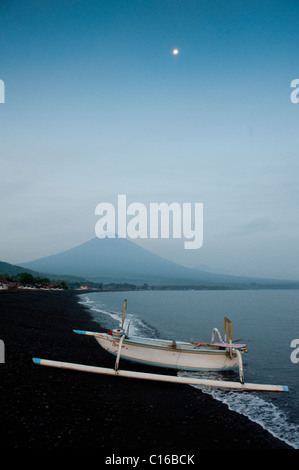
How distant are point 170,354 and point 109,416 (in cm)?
556

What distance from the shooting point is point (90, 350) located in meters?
16.2

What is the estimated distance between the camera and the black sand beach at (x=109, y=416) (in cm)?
677

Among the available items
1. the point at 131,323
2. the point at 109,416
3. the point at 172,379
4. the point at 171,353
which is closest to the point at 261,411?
the point at 172,379

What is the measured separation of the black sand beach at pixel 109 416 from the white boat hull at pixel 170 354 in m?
1.38

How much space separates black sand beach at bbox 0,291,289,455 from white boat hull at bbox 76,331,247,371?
1375 mm

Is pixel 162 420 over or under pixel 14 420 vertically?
under

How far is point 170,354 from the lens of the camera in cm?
1311

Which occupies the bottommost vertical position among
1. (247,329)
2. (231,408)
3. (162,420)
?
(247,329)

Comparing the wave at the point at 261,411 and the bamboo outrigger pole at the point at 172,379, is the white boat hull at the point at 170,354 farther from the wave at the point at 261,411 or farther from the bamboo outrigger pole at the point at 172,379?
the bamboo outrigger pole at the point at 172,379

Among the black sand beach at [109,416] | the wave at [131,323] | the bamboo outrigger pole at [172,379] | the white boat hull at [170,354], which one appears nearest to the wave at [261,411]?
the black sand beach at [109,416]

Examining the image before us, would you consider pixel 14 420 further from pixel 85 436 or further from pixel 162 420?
pixel 162 420

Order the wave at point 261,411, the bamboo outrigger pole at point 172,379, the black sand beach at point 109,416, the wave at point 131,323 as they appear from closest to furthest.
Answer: the black sand beach at point 109,416
the wave at point 261,411
the bamboo outrigger pole at point 172,379
the wave at point 131,323
